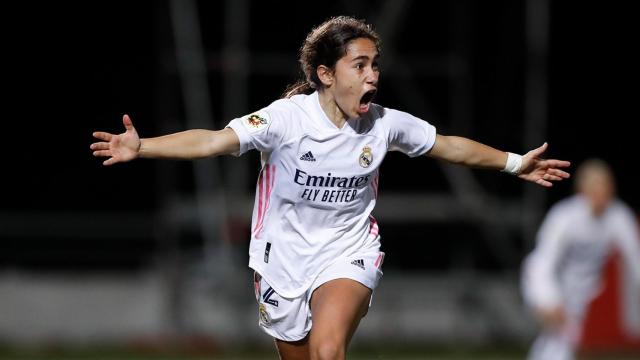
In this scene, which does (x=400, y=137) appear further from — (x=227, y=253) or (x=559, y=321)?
(x=227, y=253)

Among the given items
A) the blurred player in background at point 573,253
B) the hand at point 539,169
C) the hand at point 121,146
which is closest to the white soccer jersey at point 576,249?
the blurred player in background at point 573,253

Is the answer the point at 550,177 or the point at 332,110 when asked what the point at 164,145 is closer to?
the point at 332,110

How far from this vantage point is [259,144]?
6180 mm

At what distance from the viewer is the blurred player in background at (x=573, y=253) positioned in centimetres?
1062

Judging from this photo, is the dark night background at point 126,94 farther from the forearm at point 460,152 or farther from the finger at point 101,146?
the finger at point 101,146

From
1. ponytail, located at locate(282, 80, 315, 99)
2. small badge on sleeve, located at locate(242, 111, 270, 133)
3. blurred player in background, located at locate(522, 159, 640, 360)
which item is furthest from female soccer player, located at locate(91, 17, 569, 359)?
blurred player in background, located at locate(522, 159, 640, 360)

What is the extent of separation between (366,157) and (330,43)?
590 millimetres

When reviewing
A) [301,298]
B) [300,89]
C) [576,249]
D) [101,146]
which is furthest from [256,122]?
[576,249]

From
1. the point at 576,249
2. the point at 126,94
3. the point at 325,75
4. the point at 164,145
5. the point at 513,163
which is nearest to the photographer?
the point at 164,145

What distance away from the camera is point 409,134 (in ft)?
21.3

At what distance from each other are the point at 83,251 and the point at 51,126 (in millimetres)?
5661

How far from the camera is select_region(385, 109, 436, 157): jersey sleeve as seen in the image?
6461mm

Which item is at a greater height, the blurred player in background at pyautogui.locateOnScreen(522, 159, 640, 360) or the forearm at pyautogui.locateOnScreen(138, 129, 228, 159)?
the forearm at pyautogui.locateOnScreen(138, 129, 228, 159)

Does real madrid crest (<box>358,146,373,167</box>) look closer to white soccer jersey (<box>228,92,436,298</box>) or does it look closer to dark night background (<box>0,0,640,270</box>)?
white soccer jersey (<box>228,92,436,298</box>)
